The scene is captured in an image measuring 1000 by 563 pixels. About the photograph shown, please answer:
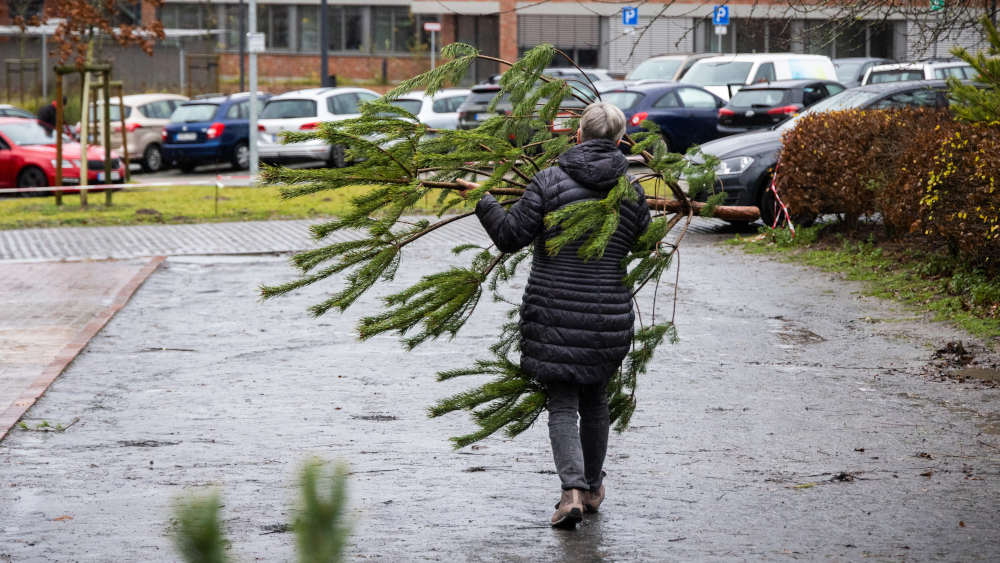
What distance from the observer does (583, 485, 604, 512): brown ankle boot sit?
5520 millimetres

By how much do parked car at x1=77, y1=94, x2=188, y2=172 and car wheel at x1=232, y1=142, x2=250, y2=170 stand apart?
5.97ft

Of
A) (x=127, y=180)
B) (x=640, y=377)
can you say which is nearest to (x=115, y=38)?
(x=127, y=180)

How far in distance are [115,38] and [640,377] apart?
2074 centimetres

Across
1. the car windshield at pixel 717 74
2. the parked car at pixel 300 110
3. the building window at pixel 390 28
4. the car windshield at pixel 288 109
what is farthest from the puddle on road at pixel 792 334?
the building window at pixel 390 28

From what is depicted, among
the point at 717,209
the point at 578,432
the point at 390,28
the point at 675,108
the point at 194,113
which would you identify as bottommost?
the point at 578,432

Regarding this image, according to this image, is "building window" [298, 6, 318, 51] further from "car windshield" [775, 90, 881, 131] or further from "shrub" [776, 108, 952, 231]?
"shrub" [776, 108, 952, 231]

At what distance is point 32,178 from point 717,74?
46.5ft

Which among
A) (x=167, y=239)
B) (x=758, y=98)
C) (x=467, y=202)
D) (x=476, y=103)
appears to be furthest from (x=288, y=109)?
(x=467, y=202)

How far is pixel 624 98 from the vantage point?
77.6 feet

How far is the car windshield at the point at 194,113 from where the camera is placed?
27.7 metres

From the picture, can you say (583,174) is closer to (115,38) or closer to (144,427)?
(144,427)

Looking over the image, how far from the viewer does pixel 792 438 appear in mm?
6871

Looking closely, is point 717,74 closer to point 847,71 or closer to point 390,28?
point 847,71

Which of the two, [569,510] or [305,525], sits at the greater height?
[305,525]
